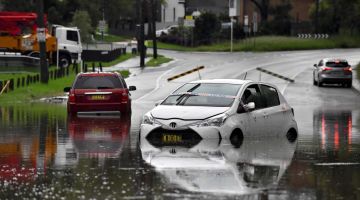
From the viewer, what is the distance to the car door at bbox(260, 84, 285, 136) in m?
20.5

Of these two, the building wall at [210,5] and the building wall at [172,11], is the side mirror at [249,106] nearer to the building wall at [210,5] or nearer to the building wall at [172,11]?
the building wall at [210,5]

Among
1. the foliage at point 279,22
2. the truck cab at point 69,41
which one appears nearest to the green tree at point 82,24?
the foliage at point 279,22

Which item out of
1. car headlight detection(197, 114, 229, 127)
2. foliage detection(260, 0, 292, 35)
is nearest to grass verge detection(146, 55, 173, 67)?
foliage detection(260, 0, 292, 35)

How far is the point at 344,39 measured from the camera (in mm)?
96000

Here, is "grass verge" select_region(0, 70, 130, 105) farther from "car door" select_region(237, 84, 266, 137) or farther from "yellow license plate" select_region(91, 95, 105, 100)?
"car door" select_region(237, 84, 266, 137)

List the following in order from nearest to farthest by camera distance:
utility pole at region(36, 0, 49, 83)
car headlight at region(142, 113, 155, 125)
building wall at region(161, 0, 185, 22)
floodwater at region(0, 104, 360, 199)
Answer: floodwater at region(0, 104, 360, 199) → car headlight at region(142, 113, 155, 125) → utility pole at region(36, 0, 49, 83) → building wall at region(161, 0, 185, 22)

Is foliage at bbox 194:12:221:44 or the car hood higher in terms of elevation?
the car hood

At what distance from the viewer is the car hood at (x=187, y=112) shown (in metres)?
19.1

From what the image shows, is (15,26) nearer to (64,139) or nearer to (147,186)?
(64,139)

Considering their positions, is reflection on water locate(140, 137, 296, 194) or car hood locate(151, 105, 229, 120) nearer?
reflection on water locate(140, 137, 296, 194)

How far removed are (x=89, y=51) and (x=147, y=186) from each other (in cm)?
5885

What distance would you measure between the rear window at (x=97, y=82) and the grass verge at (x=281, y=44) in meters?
59.4

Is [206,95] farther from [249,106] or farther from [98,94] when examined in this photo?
[98,94]

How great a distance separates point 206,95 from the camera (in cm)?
2022
